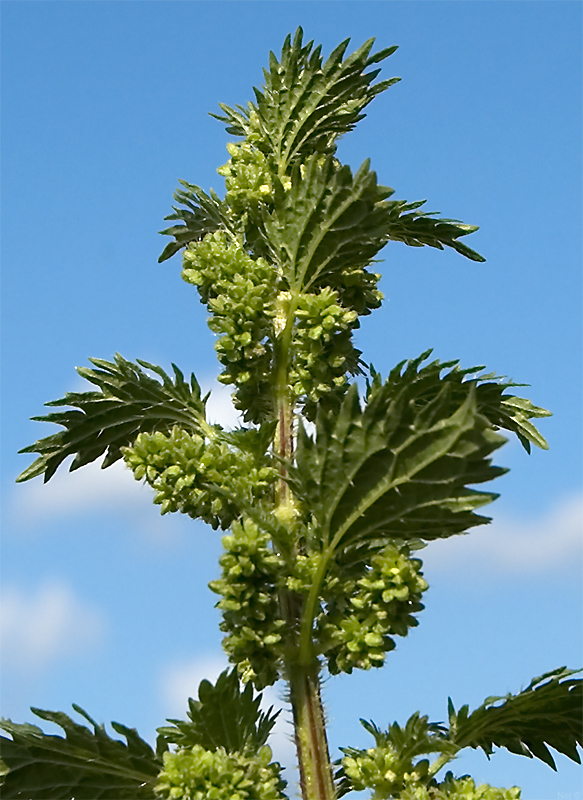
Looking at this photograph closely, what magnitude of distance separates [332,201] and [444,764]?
9.34 ft

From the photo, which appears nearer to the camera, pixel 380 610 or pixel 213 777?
pixel 213 777

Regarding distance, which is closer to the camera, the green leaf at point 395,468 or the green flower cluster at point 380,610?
the green leaf at point 395,468

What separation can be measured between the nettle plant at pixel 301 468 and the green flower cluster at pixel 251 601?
1 centimetres

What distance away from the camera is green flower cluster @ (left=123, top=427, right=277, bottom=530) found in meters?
5.07

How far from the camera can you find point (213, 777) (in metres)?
4.45

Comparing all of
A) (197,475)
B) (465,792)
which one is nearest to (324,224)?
(197,475)

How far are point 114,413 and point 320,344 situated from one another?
133 centimetres

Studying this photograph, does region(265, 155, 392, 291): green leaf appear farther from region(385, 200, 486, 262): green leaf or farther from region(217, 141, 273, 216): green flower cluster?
region(385, 200, 486, 262): green leaf

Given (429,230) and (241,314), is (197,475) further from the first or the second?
(429,230)

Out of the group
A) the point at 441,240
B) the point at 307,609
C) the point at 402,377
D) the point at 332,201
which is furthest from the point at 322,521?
the point at 441,240

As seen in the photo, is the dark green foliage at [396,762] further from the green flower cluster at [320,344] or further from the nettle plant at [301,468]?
the green flower cluster at [320,344]

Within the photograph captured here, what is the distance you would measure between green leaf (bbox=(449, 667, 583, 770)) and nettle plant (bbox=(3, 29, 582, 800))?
0.01 meters

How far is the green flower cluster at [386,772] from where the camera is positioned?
475cm

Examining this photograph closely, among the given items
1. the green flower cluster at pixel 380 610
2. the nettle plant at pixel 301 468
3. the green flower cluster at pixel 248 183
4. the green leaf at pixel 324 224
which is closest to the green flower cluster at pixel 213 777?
the nettle plant at pixel 301 468
